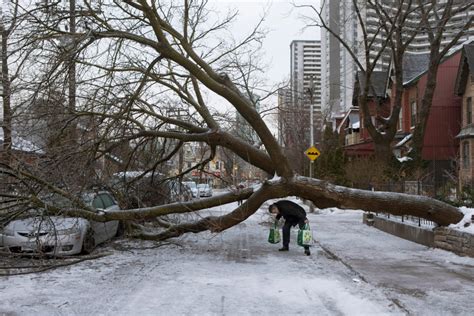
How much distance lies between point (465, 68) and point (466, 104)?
202 centimetres

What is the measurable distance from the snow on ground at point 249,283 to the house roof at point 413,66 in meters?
25.7

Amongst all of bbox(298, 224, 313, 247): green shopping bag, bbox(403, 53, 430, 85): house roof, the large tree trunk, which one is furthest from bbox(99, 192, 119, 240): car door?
bbox(403, 53, 430, 85): house roof

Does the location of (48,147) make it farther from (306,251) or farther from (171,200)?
(306,251)

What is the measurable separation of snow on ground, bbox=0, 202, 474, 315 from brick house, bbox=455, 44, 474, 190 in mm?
17766

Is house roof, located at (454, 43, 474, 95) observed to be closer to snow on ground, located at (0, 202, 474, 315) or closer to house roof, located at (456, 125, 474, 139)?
house roof, located at (456, 125, 474, 139)

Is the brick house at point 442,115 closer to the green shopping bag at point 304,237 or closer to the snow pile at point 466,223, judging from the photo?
the snow pile at point 466,223

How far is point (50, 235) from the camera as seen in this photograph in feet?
33.0

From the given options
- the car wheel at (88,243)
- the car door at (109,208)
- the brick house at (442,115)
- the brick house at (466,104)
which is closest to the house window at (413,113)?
the brick house at (442,115)

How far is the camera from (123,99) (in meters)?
11.4

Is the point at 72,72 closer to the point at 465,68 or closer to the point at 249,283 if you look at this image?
the point at 249,283

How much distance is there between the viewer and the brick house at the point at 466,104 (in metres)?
28.4

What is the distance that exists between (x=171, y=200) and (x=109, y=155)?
2.47 m

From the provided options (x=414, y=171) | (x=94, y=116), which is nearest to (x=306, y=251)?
(x=94, y=116)

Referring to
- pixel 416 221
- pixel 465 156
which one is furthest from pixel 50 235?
pixel 465 156
